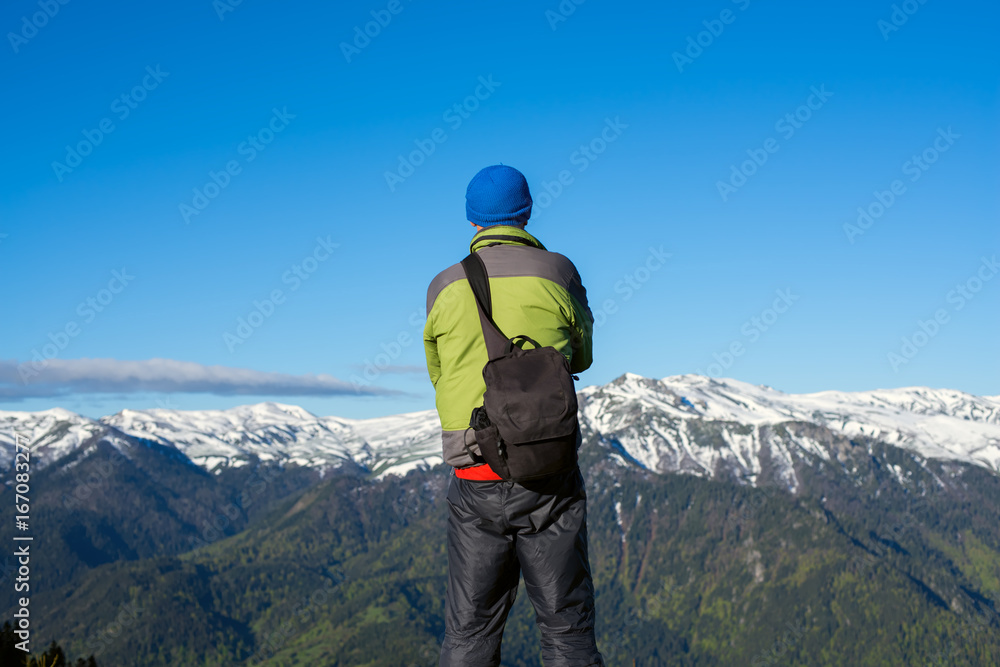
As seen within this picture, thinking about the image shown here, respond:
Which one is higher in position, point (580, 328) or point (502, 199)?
point (502, 199)

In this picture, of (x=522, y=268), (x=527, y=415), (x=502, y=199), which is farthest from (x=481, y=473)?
(x=502, y=199)

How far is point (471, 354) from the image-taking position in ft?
17.4

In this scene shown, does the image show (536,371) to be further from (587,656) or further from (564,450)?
(587,656)

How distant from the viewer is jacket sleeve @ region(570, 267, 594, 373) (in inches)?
217

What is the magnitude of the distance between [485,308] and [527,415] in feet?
2.69

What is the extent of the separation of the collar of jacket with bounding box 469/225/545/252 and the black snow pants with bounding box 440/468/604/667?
1.65m

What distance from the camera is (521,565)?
5.52m

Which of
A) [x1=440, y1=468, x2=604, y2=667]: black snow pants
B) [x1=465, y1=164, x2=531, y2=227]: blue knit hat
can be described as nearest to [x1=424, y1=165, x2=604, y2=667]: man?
[x1=440, y1=468, x2=604, y2=667]: black snow pants

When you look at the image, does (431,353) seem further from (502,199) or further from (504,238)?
(502,199)

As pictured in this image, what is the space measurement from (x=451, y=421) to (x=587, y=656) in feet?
6.15

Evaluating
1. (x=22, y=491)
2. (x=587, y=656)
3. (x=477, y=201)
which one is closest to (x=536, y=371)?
(x=477, y=201)

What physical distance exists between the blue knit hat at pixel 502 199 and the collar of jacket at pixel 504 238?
0.53 ft

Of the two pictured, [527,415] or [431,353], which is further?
[431,353]

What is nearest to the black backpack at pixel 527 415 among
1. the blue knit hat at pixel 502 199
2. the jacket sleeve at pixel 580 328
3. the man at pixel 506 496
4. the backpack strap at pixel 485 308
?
the backpack strap at pixel 485 308
